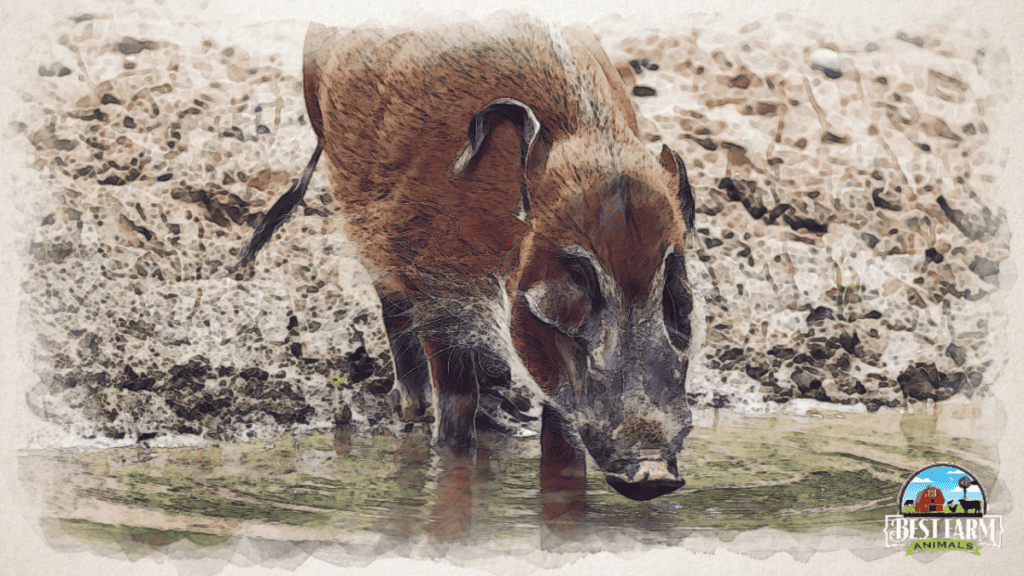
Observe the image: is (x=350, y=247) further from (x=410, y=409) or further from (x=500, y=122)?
(x=500, y=122)

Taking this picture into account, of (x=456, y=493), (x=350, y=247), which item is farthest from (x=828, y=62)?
(x=456, y=493)

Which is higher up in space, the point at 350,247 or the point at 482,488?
the point at 350,247

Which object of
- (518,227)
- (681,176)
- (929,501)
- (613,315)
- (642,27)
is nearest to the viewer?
(613,315)

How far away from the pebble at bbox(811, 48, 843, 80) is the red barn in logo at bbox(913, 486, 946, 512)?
119 cm

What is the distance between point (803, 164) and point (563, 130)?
0.91 m

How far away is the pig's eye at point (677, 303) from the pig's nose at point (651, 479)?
0.29m

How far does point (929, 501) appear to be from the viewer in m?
2.10

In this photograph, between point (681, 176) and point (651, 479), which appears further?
point (681, 176)

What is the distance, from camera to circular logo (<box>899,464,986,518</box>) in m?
2.09

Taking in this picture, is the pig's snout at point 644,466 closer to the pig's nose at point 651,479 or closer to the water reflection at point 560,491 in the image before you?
the pig's nose at point 651,479

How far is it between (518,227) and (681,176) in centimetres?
45

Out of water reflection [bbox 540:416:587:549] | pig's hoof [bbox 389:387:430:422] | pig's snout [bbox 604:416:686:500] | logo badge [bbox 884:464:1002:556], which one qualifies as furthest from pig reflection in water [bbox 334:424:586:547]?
logo badge [bbox 884:464:1002:556]

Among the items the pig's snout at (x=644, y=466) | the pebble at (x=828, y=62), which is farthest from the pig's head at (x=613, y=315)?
the pebble at (x=828, y=62)

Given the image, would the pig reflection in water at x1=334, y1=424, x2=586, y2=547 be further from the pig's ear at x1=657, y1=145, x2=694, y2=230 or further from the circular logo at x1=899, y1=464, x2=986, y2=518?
the circular logo at x1=899, y1=464, x2=986, y2=518
